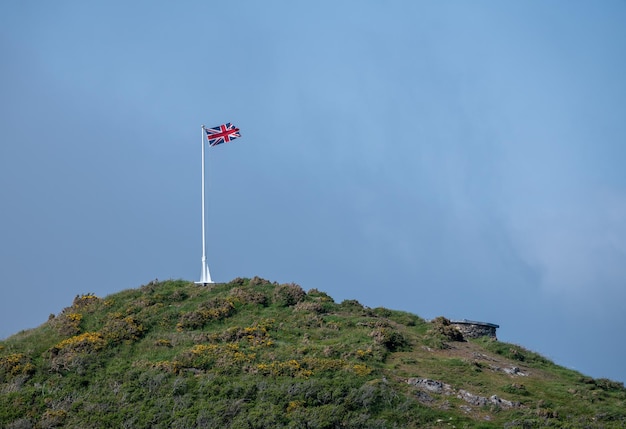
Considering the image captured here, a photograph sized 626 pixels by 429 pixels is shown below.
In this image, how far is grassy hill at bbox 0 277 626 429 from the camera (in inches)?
1259

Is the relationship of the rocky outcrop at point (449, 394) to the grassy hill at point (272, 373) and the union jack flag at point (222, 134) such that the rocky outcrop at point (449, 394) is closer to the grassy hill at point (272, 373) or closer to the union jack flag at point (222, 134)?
the grassy hill at point (272, 373)

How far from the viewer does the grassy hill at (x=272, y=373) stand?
105 feet

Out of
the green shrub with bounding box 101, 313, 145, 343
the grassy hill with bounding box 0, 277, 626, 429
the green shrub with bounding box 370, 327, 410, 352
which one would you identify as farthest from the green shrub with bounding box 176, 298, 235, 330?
the green shrub with bounding box 370, 327, 410, 352

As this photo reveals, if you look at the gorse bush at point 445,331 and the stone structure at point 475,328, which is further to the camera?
the stone structure at point 475,328

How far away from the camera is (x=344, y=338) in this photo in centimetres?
4009

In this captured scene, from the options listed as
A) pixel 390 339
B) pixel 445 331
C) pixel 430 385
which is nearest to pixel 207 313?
pixel 390 339

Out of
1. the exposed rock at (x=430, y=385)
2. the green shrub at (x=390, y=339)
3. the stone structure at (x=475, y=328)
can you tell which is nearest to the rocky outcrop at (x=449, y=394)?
the exposed rock at (x=430, y=385)

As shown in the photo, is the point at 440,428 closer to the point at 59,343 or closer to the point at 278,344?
the point at 278,344

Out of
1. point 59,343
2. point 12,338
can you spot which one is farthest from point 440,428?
point 12,338

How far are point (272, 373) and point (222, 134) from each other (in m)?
22.1

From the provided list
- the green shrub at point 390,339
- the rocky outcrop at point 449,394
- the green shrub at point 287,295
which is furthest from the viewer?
the green shrub at point 287,295

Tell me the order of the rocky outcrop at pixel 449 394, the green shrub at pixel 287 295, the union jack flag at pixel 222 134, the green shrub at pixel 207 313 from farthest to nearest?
the union jack flag at pixel 222 134 < the green shrub at pixel 287 295 < the green shrub at pixel 207 313 < the rocky outcrop at pixel 449 394

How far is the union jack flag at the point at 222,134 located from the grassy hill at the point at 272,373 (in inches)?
450

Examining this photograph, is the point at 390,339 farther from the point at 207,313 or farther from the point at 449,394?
the point at 207,313
